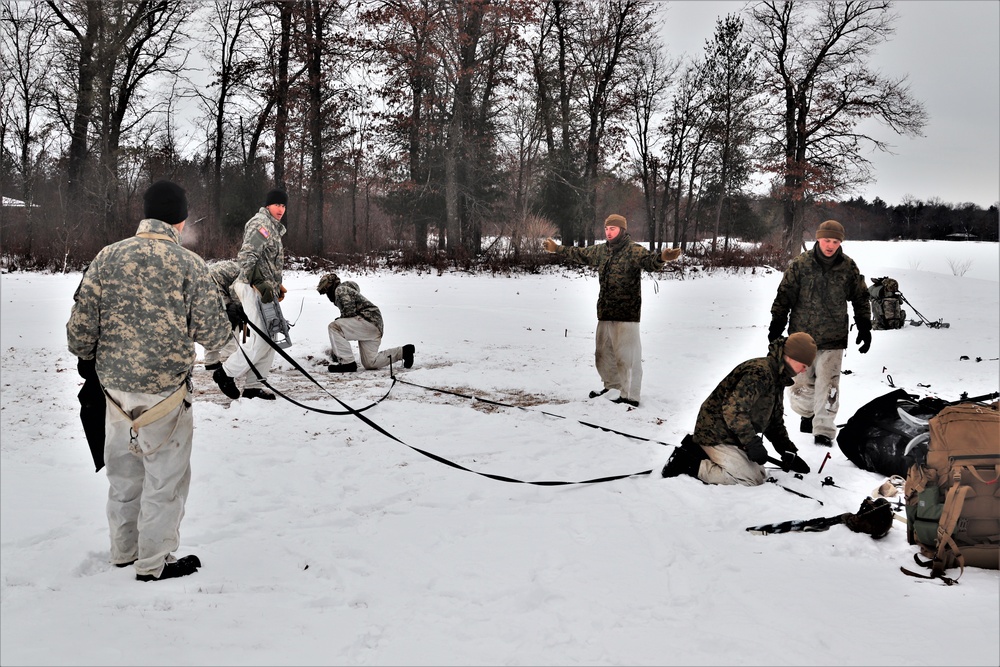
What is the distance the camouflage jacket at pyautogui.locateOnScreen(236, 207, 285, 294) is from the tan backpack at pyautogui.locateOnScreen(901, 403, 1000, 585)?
579 cm

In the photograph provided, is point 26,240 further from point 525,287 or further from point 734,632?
point 734,632

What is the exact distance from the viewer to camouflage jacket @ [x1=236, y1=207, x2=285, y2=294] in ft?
22.2

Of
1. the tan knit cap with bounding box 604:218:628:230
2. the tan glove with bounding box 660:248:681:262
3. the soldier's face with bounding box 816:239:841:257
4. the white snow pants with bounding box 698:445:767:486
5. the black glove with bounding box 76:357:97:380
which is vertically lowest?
the white snow pants with bounding box 698:445:767:486

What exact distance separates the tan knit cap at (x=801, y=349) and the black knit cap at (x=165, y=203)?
12.5 feet

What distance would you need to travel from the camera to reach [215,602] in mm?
3092

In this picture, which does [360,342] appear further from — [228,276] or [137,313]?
[137,313]

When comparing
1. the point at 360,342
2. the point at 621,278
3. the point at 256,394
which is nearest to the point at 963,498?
the point at 621,278

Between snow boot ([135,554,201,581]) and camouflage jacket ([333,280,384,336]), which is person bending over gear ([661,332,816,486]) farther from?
camouflage jacket ([333,280,384,336])

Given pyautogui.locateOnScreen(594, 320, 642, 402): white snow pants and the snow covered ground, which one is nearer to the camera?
the snow covered ground

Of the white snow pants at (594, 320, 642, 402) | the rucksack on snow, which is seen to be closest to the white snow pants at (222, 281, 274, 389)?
the white snow pants at (594, 320, 642, 402)

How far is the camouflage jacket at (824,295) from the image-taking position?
19.4ft

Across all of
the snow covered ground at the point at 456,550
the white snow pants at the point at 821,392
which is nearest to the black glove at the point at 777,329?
the white snow pants at the point at 821,392

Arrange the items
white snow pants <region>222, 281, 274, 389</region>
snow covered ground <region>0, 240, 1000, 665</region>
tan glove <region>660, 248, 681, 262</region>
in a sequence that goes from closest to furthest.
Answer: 1. snow covered ground <region>0, 240, 1000, 665</region>
2. tan glove <region>660, 248, 681, 262</region>
3. white snow pants <region>222, 281, 274, 389</region>

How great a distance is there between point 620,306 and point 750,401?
7.98 ft
